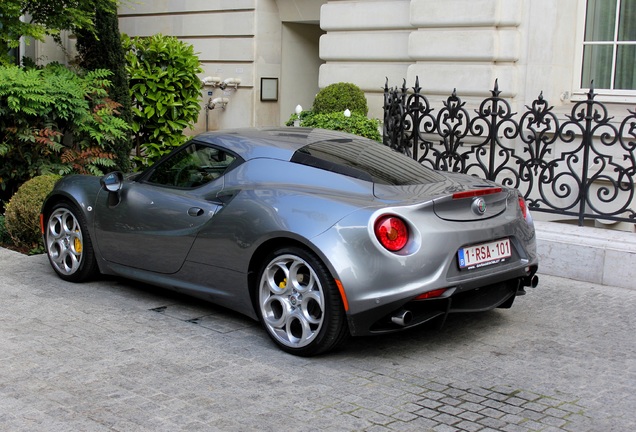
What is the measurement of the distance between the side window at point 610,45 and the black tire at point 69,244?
22.3 feet

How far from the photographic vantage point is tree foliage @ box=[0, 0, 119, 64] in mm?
10508

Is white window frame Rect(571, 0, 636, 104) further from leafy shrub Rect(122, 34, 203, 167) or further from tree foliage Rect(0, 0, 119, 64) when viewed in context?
tree foliage Rect(0, 0, 119, 64)

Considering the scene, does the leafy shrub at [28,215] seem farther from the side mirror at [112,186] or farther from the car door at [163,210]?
the side mirror at [112,186]

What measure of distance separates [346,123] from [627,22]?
371cm

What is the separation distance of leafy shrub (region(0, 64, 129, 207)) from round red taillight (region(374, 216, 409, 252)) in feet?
18.8

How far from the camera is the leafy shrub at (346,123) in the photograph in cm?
1069

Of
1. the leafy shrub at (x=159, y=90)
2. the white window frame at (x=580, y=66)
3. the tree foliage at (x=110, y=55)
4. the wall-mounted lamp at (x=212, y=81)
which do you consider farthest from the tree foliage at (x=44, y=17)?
the white window frame at (x=580, y=66)

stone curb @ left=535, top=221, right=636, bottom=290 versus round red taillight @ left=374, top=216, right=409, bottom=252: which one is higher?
round red taillight @ left=374, top=216, right=409, bottom=252

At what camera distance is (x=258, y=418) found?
15.0ft

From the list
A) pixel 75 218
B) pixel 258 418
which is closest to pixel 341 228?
pixel 258 418

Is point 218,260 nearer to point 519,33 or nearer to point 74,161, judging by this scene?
point 74,161

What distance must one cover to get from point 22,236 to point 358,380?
513 cm

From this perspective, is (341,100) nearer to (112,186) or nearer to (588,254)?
(588,254)

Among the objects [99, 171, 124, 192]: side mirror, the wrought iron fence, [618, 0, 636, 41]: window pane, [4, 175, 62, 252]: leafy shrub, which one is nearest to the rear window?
[99, 171, 124, 192]: side mirror
